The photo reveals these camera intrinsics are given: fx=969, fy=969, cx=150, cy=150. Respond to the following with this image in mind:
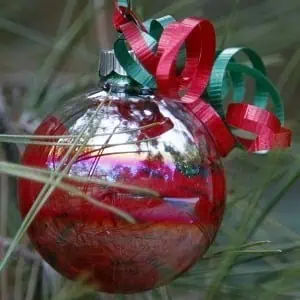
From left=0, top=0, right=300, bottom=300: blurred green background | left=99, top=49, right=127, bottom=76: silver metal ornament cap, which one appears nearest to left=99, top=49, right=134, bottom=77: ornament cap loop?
left=99, top=49, right=127, bottom=76: silver metal ornament cap

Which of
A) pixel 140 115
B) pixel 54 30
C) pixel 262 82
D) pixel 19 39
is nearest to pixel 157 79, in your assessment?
pixel 140 115

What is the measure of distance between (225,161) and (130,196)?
33cm

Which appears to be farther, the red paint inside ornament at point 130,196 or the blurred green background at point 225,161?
the blurred green background at point 225,161

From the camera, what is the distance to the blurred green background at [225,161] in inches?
29.1

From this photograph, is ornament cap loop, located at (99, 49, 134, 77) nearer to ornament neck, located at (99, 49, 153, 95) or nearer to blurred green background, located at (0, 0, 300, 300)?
ornament neck, located at (99, 49, 153, 95)

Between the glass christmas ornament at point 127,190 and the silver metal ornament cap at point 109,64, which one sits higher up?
the silver metal ornament cap at point 109,64

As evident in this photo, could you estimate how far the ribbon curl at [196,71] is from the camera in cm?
60

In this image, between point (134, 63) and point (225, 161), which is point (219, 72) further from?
point (225, 161)

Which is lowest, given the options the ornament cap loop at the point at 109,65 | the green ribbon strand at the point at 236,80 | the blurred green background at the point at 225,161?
the blurred green background at the point at 225,161

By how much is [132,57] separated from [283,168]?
0.22 meters

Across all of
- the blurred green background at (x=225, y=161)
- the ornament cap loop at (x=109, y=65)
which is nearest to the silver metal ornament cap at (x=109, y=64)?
the ornament cap loop at (x=109, y=65)

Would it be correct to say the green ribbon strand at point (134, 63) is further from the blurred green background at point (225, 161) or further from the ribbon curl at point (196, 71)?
the blurred green background at point (225, 161)

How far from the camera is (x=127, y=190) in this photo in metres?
0.56

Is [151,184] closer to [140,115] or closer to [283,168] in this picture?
[140,115]
